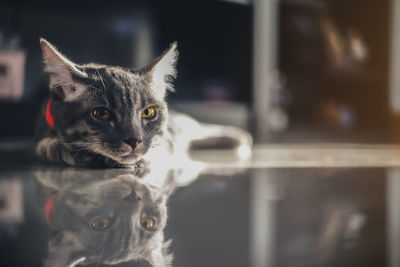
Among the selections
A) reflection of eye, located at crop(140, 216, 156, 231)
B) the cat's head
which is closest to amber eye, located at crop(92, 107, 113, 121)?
the cat's head

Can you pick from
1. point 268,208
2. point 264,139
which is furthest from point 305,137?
point 268,208

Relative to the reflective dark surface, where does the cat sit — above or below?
above

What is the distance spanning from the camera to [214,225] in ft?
0.68

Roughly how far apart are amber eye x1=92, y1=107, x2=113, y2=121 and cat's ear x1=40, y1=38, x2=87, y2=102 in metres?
0.03

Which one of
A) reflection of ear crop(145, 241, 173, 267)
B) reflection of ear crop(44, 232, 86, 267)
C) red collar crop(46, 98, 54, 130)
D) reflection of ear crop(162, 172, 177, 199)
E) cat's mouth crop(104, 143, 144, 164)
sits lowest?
reflection of ear crop(145, 241, 173, 267)

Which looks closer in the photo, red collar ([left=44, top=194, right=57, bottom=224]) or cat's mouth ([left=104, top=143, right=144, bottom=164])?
red collar ([left=44, top=194, right=57, bottom=224])

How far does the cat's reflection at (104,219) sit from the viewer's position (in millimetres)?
147

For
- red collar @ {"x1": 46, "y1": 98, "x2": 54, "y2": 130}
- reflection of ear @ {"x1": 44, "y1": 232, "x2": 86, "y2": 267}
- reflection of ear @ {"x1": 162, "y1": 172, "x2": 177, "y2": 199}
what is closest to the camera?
reflection of ear @ {"x1": 44, "y1": 232, "x2": 86, "y2": 267}

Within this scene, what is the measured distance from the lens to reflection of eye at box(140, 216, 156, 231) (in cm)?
19

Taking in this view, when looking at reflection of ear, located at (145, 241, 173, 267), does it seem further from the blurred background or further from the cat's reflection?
the blurred background

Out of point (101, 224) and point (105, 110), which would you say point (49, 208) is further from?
point (105, 110)

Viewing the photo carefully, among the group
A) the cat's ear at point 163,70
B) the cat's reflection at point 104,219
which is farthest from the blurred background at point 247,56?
the cat's reflection at point 104,219

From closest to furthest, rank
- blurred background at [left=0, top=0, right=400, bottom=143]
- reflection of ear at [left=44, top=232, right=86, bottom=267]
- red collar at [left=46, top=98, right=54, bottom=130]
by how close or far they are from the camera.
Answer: reflection of ear at [left=44, top=232, right=86, bottom=267] < red collar at [left=46, top=98, right=54, bottom=130] < blurred background at [left=0, top=0, right=400, bottom=143]

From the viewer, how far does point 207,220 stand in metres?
0.22
